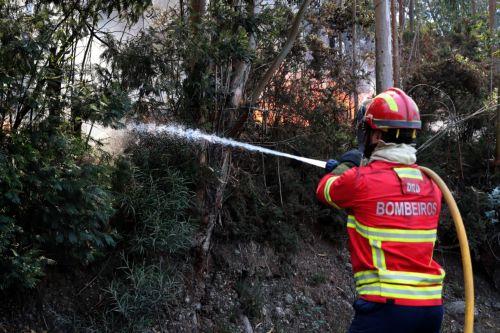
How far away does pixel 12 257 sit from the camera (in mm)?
4074

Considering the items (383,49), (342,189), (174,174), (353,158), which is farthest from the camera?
(383,49)

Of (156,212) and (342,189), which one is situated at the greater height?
(342,189)

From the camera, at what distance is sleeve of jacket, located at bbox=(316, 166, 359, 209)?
3.24 meters

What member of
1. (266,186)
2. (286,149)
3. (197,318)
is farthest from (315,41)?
(197,318)

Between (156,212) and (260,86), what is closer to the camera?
(156,212)

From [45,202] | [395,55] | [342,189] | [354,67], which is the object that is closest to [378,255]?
[342,189]

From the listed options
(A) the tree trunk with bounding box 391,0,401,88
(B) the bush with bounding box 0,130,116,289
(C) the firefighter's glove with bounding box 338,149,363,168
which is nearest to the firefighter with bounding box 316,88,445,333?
(C) the firefighter's glove with bounding box 338,149,363,168

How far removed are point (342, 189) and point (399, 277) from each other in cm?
59

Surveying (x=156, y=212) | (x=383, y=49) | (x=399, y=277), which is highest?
(x=383, y=49)

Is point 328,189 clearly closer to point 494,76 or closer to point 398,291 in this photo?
point 398,291

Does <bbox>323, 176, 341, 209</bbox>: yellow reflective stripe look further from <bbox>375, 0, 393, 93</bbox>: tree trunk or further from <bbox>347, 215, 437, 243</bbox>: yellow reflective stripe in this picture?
<bbox>375, 0, 393, 93</bbox>: tree trunk

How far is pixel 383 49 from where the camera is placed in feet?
26.9

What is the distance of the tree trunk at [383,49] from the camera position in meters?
8.12

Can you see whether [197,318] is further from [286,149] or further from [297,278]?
[286,149]
